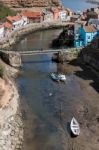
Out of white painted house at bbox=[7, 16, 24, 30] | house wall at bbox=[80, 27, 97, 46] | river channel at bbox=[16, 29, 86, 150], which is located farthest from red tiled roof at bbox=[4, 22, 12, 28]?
house wall at bbox=[80, 27, 97, 46]

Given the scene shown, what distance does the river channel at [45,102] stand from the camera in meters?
37.2

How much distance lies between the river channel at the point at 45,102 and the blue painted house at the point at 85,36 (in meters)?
7.29

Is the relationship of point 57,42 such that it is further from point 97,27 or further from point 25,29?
point 25,29

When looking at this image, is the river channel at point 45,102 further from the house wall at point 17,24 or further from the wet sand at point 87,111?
the house wall at point 17,24

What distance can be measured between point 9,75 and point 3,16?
4044 cm

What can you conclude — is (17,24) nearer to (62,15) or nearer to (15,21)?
(15,21)

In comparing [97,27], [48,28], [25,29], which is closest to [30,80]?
[97,27]

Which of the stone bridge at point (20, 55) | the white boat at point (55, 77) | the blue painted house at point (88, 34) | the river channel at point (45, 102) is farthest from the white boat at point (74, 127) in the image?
the blue painted house at point (88, 34)

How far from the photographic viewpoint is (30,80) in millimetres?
53844

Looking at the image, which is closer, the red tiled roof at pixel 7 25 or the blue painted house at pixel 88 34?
the blue painted house at pixel 88 34

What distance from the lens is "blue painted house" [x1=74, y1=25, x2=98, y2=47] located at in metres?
68.0

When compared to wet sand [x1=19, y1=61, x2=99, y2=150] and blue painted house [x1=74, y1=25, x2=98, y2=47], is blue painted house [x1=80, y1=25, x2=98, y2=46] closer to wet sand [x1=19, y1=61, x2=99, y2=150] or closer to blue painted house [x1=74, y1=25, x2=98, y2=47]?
blue painted house [x1=74, y1=25, x2=98, y2=47]

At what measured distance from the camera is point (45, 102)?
45875 millimetres

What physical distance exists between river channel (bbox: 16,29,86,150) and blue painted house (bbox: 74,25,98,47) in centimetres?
729
